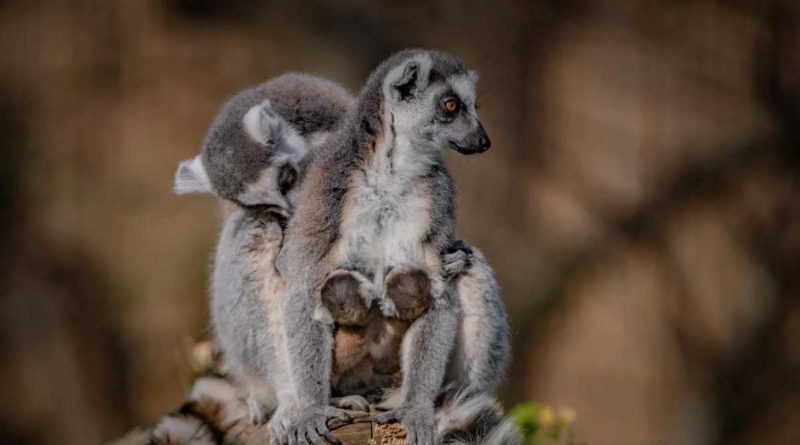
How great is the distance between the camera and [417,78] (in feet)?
12.8

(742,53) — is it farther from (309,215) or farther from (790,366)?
(309,215)

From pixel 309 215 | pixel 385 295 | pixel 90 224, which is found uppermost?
pixel 309 215

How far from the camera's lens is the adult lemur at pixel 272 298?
13.0 feet

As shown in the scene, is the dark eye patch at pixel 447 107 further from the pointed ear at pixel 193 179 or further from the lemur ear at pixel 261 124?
the pointed ear at pixel 193 179

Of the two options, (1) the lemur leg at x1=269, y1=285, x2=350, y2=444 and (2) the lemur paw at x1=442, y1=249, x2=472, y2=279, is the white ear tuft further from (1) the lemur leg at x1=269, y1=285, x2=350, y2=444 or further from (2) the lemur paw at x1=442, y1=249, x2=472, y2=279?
(1) the lemur leg at x1=269, y1=285, x2=350, y2=444

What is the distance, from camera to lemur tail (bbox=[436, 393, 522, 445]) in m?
3.87

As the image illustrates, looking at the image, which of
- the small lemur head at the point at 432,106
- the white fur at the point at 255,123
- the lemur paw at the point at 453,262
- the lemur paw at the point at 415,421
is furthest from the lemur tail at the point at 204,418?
the small lemur head at the point at 432,106

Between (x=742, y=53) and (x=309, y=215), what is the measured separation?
19.2ft

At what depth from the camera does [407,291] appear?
12.3 ft

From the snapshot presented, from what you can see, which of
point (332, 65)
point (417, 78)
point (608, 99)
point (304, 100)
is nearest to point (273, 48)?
point (332, 65)

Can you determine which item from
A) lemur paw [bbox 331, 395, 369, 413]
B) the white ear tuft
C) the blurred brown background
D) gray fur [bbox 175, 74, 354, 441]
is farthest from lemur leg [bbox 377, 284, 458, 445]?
the blurred brown background

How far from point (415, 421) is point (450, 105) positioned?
117 centimetres

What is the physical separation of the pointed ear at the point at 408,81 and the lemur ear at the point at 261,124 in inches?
30.4

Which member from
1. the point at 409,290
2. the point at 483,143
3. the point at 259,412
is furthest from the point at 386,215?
the point at 259,412
